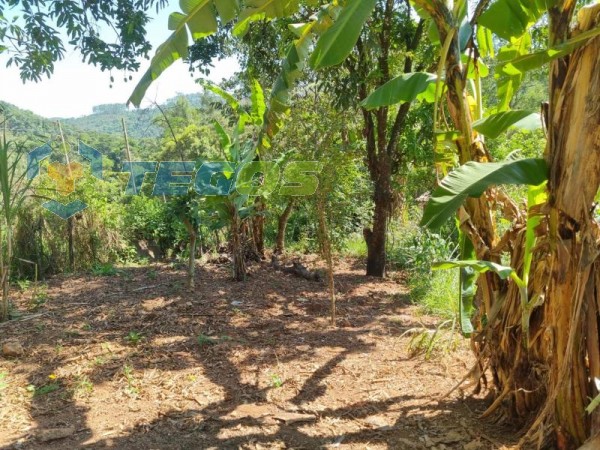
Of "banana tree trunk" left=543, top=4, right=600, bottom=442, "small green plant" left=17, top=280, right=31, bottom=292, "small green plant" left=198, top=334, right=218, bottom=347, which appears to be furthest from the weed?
"banana tree trunk" left=543, top=4, right=600, bottom=442

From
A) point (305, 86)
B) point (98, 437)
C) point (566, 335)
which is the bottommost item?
point (98, 437)

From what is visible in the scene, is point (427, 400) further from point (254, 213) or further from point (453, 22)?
point (254, 213)

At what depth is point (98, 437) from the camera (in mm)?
2883

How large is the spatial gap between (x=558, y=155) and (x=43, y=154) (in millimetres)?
7182

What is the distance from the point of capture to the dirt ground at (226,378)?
2.88m

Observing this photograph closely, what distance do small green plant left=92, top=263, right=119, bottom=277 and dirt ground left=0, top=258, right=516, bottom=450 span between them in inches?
47.7

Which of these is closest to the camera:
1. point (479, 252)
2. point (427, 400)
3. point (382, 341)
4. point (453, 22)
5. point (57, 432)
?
point (453, 22)

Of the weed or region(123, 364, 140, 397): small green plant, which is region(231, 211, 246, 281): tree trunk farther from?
region(123, 364, 140, 397): small green plant

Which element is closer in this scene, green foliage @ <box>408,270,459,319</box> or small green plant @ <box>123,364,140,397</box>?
small green plant @ <box>123,364,140,397</box>

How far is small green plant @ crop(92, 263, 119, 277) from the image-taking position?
7320 millimetres

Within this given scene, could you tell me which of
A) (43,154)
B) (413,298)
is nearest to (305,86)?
(413,298)

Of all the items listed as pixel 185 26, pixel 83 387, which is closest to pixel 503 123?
pixel 185 26

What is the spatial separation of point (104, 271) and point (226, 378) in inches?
178

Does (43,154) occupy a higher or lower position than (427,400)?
higher
